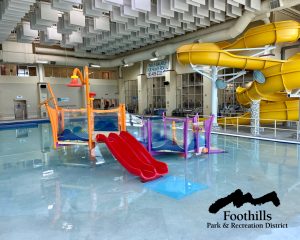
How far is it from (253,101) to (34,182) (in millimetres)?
8794

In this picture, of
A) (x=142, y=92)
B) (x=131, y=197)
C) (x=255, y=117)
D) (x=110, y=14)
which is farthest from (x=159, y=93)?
(x=131, y=197)

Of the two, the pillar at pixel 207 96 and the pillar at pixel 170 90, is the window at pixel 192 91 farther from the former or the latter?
the pillar at pixel 207 96

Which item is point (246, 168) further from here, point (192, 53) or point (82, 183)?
point (192, 53)

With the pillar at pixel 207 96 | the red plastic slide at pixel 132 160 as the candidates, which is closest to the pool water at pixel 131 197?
the red plastic slide at pixel 132 160

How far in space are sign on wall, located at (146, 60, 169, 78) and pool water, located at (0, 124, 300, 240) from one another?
14.0 m

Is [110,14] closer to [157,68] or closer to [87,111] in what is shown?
[87,111]

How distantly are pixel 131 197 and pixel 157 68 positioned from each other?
17.8 meters

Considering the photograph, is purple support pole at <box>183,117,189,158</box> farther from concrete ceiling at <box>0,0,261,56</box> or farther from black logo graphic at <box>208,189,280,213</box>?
concrete ceiling at <box>0,0,261,56</box>

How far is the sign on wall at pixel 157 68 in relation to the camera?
20189 millimetres

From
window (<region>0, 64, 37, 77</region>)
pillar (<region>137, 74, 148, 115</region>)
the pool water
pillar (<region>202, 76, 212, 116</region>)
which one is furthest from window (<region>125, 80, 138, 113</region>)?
the pool water

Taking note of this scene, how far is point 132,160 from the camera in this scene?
5484 mm

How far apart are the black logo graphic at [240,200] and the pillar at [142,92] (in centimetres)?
1915

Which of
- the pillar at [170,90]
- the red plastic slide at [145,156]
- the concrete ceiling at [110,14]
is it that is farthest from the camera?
the pillar at [170,90]

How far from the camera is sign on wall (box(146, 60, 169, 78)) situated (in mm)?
20189
